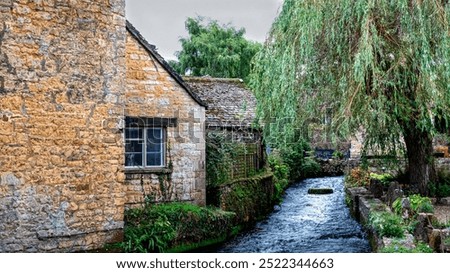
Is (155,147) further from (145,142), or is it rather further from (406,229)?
(406,229)

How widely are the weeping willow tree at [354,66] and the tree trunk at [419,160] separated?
2.15 metres

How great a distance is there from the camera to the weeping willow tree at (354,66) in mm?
10148

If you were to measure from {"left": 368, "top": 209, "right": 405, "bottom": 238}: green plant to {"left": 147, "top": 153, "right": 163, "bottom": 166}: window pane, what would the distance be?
508 cm

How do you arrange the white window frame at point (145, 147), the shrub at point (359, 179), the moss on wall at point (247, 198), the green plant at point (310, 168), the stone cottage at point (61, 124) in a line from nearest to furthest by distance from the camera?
1. the stone cottage at point (61, 124)
2. the white window frame at point (145, 147)
3. the moss on wall at point (247, 198)
4. the shrub at point (359, 179)
5. the green plant at point (310, 168)

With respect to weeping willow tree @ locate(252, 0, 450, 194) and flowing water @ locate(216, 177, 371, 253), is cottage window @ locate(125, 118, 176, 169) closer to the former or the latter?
weeping willow tree @ locate(252, 0, 450, 194)

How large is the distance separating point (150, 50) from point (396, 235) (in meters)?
6.66

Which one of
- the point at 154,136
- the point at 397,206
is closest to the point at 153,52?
the point at 154,136

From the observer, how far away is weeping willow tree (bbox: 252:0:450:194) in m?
10.1

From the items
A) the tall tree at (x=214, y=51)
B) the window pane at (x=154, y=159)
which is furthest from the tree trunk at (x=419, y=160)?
the tall tree at (x=214, y=51)

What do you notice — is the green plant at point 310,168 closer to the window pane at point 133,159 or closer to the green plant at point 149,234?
the window pane at point 133,159

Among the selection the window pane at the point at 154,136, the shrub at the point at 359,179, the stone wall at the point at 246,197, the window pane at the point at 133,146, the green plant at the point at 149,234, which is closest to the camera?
the green plant at the point at 149,234

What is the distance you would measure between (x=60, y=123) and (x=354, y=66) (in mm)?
5416
